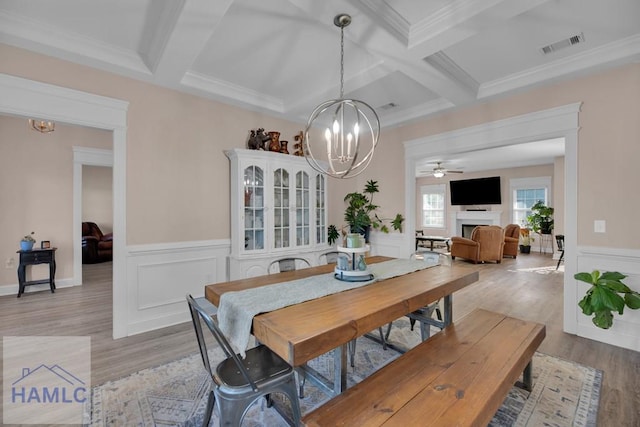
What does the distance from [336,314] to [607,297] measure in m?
2.67

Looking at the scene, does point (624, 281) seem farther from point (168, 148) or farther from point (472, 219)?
point (472, 219)

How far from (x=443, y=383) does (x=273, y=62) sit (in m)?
3.05

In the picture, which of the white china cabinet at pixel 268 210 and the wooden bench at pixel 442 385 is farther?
the white china cabinet at pixel 268 210

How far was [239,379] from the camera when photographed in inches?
59.9

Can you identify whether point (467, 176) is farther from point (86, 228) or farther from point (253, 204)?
point (86, 228)

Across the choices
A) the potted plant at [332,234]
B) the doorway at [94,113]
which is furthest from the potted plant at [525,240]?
the doorway at [94,113]

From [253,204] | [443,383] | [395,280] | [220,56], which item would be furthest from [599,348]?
[220,56]

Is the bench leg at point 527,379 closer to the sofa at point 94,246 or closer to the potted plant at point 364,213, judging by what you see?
the potted plant at point 364,213

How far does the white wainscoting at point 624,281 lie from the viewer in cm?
271

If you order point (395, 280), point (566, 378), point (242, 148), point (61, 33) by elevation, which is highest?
point (61, 33)

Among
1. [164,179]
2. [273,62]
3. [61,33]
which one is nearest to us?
[61,33]

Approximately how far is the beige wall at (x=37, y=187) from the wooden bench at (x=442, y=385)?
5684 mm

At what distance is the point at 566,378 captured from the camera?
7.41ft

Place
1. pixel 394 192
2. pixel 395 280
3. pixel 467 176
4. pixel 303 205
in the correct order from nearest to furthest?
pixel 395 280 → pixel 303 205 → pixel 394 192 → pixel 467 176
